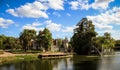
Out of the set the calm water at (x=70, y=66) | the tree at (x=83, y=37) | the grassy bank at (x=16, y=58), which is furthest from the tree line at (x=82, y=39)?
the calm water at (x=70, y=66)

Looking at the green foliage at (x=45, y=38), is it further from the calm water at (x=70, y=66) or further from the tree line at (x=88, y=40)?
the calm water at (x=70, y=66)

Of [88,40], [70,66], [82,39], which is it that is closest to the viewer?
[70,66]

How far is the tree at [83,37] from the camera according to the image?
10081 cm

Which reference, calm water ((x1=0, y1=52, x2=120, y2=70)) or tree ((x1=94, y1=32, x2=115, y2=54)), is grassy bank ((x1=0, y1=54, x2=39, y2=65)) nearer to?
calm water ((x1=0, y1=52, x2=120, y2=70))

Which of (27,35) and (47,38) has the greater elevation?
(27,35)

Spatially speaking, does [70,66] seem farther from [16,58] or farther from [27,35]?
[27,35]

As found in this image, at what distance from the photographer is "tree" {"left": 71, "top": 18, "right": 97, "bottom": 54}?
101 metres

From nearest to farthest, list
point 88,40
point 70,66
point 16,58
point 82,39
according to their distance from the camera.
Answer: point 70,66 < point 16,58 < point 88,40 < point 82,39

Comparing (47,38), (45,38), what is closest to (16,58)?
(45,38)

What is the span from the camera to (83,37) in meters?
104

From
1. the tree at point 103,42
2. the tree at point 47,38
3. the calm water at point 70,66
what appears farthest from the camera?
the tree at point 47,38

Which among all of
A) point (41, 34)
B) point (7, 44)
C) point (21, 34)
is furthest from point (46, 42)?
point (7, 44)

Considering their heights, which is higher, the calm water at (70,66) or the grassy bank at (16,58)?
the grassy bank at (16,58)

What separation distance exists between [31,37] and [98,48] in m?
32.9
